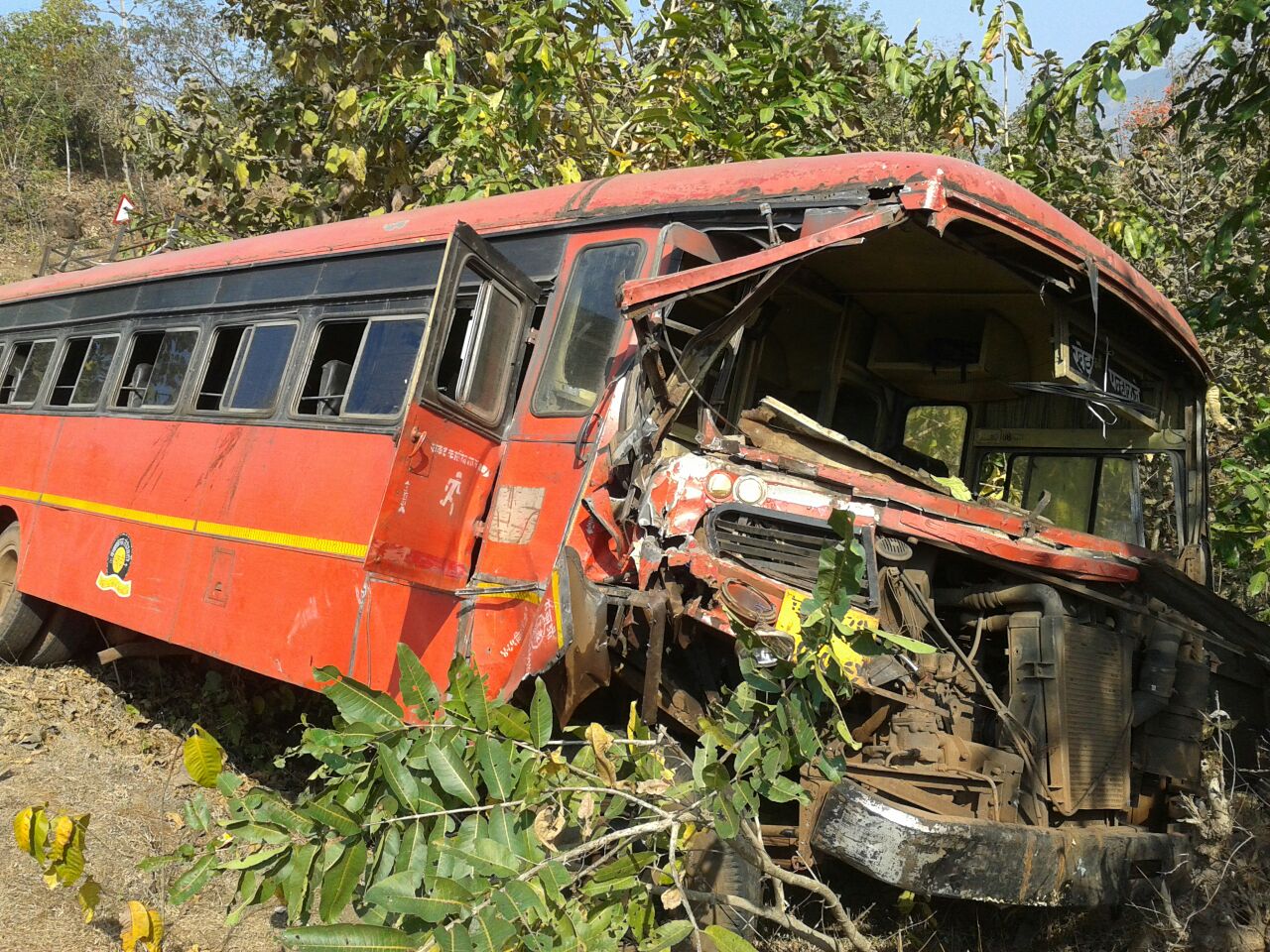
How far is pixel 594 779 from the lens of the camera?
3084 millimetres

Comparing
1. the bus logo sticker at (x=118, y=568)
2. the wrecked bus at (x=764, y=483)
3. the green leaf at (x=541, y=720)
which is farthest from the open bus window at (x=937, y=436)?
the bus logo sticker at (x=118, y=568)

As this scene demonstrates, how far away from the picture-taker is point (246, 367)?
20.6 ft

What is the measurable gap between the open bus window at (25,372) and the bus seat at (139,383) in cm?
170

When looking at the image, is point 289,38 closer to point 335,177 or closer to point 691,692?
point 335,177

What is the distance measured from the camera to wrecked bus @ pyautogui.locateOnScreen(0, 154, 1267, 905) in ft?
12.9

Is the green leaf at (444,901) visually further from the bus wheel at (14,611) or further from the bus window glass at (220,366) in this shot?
the bus wheel at (14,611)

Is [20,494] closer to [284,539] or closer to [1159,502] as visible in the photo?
[284,539]

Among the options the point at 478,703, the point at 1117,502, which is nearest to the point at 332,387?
the point at 478,703

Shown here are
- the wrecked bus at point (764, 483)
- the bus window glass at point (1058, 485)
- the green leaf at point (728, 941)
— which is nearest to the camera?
the green leaf at point (728, 941)

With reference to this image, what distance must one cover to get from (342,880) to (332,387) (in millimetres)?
3147

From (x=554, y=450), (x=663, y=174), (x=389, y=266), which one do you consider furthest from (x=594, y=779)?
(x=389, y=266)

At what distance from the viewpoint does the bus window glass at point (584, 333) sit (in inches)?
179

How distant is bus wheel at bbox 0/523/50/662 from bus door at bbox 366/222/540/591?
16.1 feet

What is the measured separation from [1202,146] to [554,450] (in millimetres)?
9634
